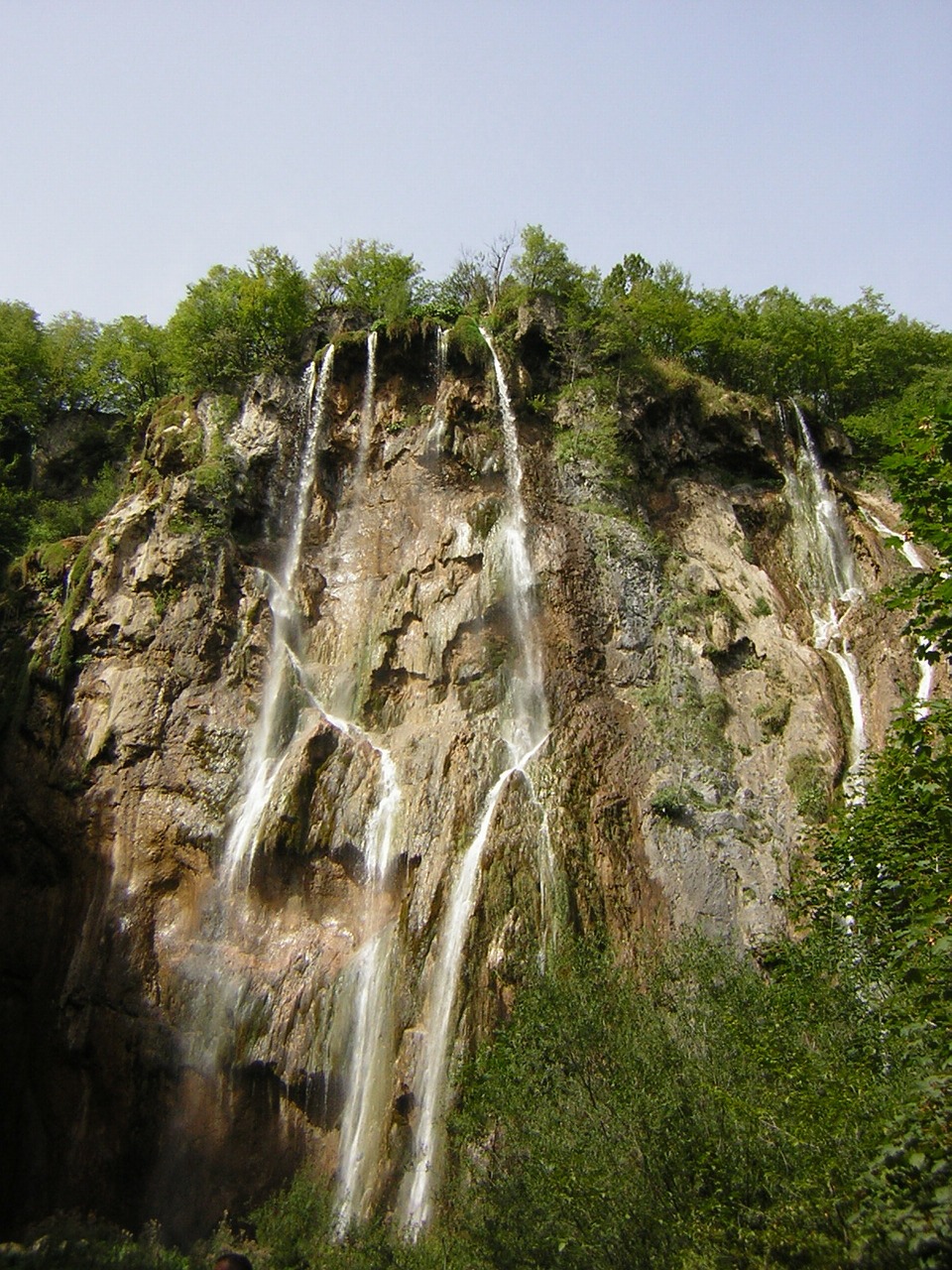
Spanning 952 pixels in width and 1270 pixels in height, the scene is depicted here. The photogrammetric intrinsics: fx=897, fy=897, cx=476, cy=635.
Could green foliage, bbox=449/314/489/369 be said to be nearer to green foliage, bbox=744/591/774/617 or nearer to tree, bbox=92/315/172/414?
green foliage, bbox=744/591/774/617

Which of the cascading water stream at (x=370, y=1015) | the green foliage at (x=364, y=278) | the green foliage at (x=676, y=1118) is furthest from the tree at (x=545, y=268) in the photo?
the green foliage at (x=676, y=1118)

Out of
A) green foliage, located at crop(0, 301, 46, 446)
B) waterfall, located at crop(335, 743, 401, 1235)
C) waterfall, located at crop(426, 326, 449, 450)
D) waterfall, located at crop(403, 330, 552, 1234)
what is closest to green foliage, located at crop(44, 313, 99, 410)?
green foliage, located at crop(0, 301, 46, 446)

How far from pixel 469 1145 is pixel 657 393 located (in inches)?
894

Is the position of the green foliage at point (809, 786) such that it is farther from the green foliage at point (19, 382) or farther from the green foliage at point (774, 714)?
the green foliage at point (19, 382)

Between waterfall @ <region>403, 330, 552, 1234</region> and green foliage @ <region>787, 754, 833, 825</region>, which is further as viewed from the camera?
green foliage @ <region>787, 754, 833, 825</region>

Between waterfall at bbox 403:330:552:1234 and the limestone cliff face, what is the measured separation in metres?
0.26

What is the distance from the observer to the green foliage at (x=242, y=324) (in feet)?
97.8

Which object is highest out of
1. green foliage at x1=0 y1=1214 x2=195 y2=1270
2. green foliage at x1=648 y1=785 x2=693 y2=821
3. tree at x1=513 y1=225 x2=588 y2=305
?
tree at x1=513 y1=225 x2=588 y2=305

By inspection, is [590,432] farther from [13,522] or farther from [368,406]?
[13,522]

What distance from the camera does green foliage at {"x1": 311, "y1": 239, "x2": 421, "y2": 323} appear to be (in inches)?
1272

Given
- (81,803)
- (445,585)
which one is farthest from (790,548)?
(81,803)

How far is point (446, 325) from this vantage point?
96.9 feet

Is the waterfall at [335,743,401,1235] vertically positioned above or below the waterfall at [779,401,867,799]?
below

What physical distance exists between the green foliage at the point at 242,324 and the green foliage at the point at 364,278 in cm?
184
